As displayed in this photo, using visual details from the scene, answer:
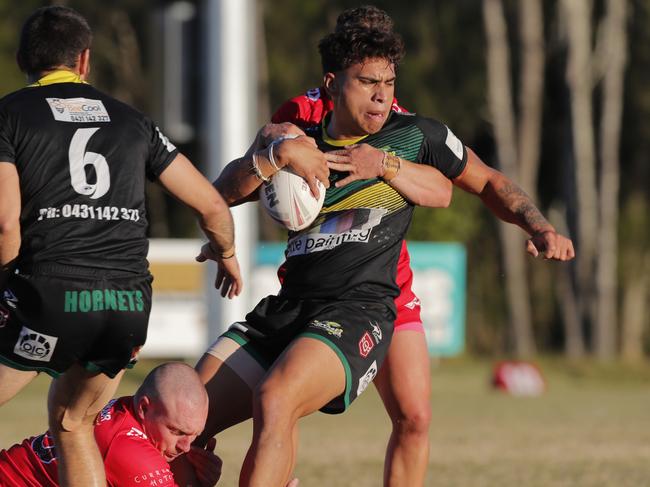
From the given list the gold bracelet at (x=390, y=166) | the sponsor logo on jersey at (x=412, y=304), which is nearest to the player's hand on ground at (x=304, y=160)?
the gold bracelet at (x=390, y=166)

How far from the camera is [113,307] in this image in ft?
16.8

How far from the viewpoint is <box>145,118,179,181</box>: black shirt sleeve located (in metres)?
5.22

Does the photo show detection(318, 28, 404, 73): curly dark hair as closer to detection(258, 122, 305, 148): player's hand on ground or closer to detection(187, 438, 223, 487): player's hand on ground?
detection(258, 122, 305, 148): player's hand on ground

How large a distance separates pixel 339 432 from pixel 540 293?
54.1 feet

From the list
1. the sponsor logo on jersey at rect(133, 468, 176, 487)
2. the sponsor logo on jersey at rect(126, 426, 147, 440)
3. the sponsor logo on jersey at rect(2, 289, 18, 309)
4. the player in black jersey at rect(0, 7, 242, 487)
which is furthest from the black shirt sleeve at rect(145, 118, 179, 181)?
the sponsor logo on jersey at rect(133, 468, 176, 487)

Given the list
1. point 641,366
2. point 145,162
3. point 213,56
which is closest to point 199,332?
point 213,56

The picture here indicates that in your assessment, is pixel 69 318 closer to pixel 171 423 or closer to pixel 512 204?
pixel 171 423

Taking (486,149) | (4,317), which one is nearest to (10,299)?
(4,317)

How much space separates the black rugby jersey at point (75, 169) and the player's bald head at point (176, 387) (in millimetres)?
543

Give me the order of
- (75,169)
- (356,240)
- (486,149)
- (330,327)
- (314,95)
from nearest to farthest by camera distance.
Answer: (75,169) < (330,327) < (356,240) < (314,95) < (486,149)

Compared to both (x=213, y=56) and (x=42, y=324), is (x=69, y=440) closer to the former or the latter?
(x=42, y=324)

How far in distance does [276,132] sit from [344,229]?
508 mm

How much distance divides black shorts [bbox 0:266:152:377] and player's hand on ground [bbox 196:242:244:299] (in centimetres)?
62

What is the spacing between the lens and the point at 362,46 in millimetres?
5695
